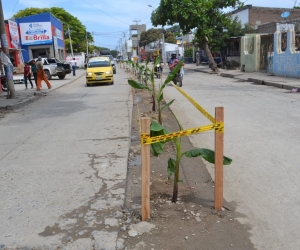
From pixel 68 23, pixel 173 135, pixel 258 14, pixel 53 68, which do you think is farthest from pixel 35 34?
pixel 173 135

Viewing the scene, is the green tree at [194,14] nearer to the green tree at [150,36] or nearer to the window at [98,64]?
the window at [98,64]

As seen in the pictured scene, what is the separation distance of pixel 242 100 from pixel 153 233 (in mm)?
9980

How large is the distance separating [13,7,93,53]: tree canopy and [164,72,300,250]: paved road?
204 feet

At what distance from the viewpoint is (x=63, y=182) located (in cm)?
484

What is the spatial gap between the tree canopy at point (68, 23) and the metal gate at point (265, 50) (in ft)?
157

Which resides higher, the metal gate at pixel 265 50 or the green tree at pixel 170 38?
the green tree at pixel 170 38

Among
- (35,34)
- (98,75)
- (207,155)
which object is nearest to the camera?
(207,155)

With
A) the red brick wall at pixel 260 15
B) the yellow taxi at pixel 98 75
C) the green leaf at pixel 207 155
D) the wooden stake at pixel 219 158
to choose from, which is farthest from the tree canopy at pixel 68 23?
the wooden stake at pixel 219 158

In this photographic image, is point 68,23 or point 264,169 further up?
point 68,23

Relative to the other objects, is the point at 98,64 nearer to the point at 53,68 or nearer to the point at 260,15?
the point at 53,68

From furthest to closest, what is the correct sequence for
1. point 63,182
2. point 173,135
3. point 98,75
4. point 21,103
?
point 98,75
point 21,103
point 63,182
point 173,135

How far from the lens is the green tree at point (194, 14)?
89.8ft

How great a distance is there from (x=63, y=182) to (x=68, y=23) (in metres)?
70.9

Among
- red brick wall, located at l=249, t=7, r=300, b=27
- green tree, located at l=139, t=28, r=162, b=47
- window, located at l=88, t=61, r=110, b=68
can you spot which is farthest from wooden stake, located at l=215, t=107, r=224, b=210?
green tree, located at l=139, t=28, r=162, b=47
